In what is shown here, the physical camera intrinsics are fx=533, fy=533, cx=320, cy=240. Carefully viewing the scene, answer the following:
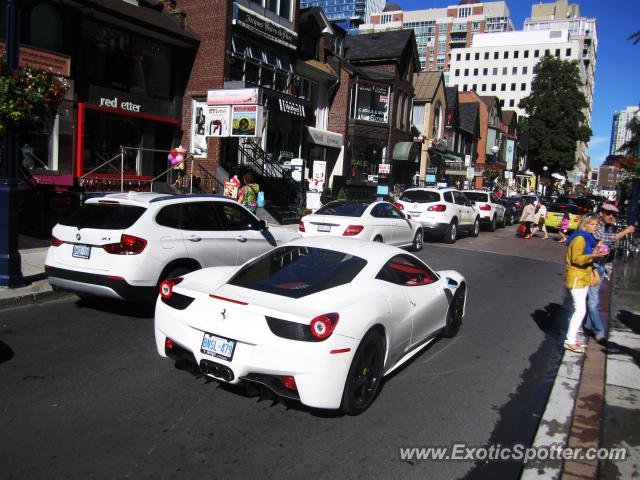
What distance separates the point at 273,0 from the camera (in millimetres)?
22734

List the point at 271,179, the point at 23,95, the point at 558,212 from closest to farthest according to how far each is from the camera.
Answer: the point at 23,95 < the point at 271,179 < the point at 558,212

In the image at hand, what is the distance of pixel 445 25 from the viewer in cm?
14350

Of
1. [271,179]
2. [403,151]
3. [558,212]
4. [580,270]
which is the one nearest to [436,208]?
[271,179]

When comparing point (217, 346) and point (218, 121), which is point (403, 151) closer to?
point (218, 121)

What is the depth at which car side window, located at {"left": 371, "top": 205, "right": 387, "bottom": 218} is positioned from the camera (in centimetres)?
1291

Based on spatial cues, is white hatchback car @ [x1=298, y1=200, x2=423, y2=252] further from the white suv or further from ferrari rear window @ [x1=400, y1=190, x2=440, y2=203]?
ferrari rear window @ [x1=400, y1=190, x2=440, y2=203]

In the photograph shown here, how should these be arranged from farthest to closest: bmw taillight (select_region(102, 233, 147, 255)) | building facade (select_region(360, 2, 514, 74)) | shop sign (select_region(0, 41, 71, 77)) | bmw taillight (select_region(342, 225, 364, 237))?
1. building facade (select_region(360, 2, 514, 74))
2. shop sign (select_region(0, 41, 71, 77))
3. bmw taillight (select_region(342, 225, 364, 237))
4. bmw taillight (select_region(102, 233, 147, 255))

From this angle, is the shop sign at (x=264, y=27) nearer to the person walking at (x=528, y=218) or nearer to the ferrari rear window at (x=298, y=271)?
the person walking at (x=528, y=218)

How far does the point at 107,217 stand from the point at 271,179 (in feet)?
49.8

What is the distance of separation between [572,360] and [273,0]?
2085 centimetres

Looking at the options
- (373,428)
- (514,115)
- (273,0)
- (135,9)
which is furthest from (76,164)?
(514,115)

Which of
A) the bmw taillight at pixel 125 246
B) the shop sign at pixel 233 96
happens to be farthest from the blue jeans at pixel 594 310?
the shop sign at pixel 233 96

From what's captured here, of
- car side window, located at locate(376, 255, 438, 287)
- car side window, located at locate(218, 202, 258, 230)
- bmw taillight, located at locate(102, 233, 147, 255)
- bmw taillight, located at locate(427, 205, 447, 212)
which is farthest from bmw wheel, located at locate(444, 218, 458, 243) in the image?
bmw taillight, located at locate(102, 233, 147, 255)

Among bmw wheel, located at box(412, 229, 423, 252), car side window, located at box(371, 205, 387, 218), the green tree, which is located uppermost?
the green tree
